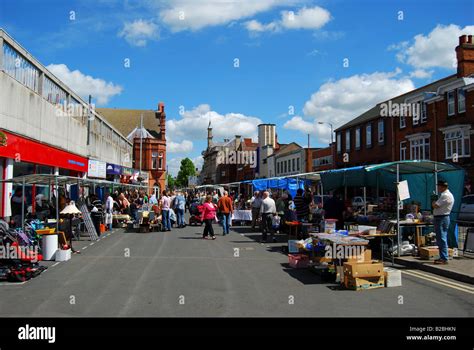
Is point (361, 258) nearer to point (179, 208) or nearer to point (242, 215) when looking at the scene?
point (179, 208)

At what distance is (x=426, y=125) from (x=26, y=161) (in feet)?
100

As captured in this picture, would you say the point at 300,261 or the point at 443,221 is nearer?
the point at 443,221

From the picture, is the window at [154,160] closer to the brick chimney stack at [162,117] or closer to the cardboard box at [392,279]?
the brick chimney stack at [162,117]

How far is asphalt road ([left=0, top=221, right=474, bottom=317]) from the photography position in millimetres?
6680

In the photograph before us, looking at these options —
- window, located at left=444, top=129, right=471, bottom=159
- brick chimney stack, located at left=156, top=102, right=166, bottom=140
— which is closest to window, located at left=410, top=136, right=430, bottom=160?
window, located at left=444, top=129, right=471, bottom=159

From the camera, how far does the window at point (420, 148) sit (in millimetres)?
36281

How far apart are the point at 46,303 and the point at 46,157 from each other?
636 inches

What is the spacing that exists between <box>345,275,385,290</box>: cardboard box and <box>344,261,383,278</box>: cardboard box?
0.08m

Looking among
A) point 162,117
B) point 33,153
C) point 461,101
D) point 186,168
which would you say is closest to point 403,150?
point 461,101

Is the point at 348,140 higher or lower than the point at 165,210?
higher

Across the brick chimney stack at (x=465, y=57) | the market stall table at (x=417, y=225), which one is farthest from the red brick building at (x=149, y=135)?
the market stall table at (x=417, y=225)

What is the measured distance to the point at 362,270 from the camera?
27.4 ft

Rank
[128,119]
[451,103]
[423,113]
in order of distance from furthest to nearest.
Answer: [128,119], [423,113], [451,103]

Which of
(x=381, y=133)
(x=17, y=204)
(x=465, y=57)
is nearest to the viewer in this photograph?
(x=17, y=204)
